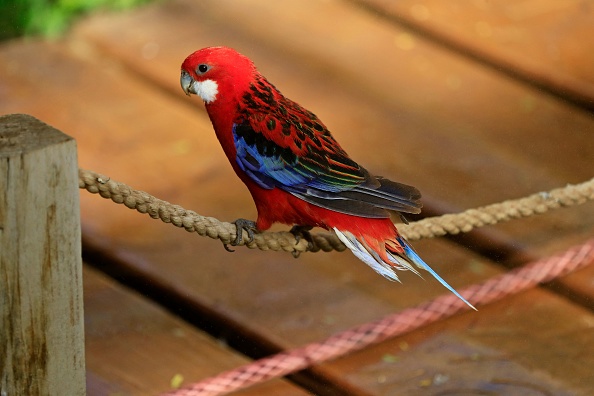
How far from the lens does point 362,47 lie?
3275mm

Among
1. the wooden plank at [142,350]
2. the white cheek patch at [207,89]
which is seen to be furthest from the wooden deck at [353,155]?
the white cheek patch at [207,89]

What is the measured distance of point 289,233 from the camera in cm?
190

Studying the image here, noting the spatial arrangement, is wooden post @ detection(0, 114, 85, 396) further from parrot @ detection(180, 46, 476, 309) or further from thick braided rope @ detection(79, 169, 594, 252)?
parrot @ detection(180, 46, 476, 309)

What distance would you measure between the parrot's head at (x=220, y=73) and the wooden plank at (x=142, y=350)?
56 cm

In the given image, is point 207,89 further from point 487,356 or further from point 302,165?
point 487,356

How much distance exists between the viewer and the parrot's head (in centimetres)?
181

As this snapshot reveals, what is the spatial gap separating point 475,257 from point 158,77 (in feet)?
3.95

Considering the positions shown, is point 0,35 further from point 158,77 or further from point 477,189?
point 477,189

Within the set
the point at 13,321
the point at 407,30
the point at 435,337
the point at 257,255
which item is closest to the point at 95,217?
the point at 257,255

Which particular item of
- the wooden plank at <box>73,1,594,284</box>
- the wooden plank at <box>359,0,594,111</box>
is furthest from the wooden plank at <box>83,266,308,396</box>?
the wooden plank at <box>359,0,594,111</box>

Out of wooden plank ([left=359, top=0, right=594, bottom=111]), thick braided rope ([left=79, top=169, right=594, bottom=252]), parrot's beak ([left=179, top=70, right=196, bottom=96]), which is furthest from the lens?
wooden plank ([left=359, top=0, right=594, bottom=111])

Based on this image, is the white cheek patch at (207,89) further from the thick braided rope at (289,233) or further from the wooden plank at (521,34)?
the wooden plank at (521,34)

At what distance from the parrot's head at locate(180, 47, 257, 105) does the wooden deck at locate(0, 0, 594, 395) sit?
1.89 feet

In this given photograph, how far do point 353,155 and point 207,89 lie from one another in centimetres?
99
